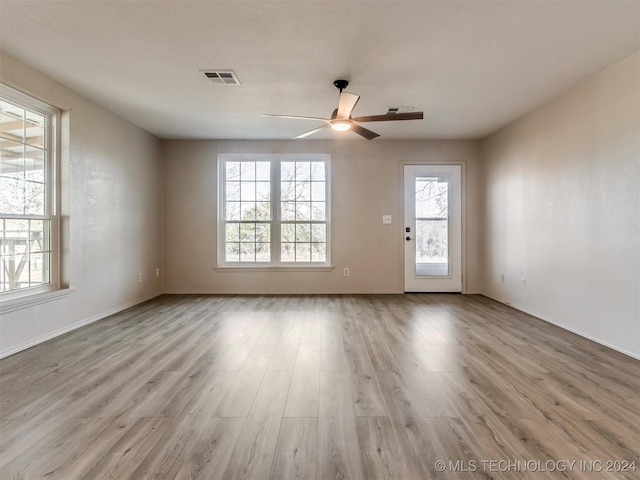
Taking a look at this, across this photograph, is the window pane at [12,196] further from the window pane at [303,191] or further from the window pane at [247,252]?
the window pane at [303,191]

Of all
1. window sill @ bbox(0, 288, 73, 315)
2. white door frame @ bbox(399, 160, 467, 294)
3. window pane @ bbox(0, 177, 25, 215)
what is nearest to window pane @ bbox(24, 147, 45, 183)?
window pane @ bbox(0, 177, 25, 215)

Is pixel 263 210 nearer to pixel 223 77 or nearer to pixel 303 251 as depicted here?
pixel 303 251

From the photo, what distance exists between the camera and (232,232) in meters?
5.38

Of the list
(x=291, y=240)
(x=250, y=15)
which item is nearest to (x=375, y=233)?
(x=291, y=240)

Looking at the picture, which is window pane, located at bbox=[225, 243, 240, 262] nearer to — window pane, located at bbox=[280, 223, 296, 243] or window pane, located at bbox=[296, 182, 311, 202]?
window pane, located at bbox=[280, 223, 296, 243]

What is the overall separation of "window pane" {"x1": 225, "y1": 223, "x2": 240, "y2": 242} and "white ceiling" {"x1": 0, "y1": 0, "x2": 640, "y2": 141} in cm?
201

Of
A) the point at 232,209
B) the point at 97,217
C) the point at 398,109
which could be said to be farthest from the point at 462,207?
the point at 97,217

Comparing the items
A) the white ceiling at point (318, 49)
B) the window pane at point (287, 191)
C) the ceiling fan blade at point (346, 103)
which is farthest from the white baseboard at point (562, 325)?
the window pane at point (287, 191)

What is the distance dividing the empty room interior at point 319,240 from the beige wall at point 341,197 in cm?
4

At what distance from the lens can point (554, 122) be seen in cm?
359

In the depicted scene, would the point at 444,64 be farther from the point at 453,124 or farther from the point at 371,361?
the point at 371,361

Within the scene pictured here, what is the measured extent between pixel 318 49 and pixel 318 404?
2.70 m

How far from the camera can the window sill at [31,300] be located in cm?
267

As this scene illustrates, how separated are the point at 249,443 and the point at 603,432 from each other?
6.10ft
